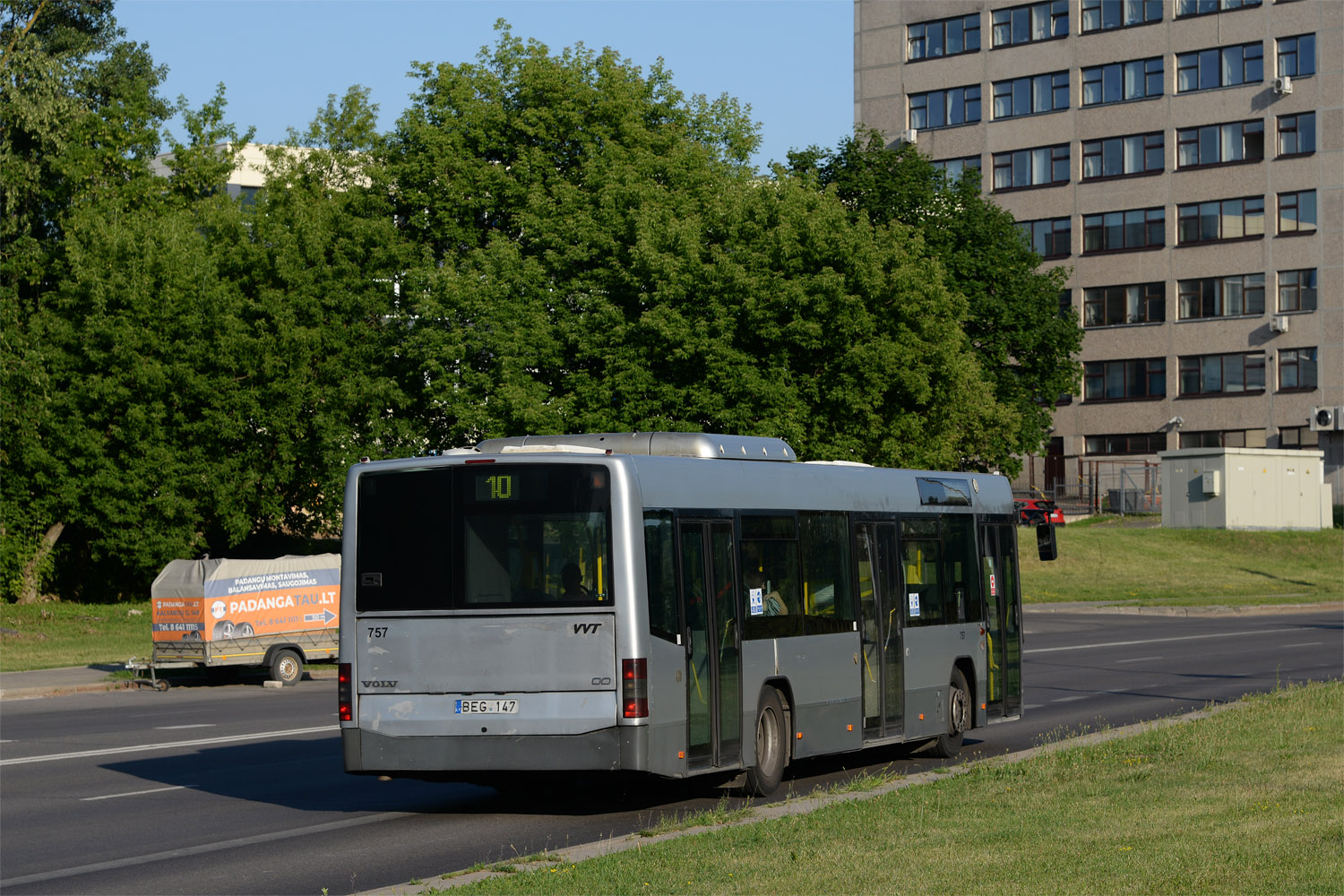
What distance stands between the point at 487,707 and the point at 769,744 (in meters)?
2.58

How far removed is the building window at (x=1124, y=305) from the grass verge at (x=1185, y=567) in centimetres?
1991

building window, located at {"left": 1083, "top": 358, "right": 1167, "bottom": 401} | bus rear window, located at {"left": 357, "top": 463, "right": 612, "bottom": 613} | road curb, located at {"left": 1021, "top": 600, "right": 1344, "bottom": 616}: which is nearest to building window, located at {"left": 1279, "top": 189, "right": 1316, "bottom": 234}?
building window, located at {"left": 1083, "top": 358, "right": 1167, "bottom": 401}

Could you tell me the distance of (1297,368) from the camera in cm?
7450

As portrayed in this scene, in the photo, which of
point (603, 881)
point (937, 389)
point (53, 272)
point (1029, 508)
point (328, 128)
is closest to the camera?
point (603, 881)

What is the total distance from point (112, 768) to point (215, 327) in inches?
1082

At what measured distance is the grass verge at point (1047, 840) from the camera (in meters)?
8.30

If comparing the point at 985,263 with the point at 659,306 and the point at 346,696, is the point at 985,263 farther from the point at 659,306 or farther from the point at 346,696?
the point at 346,696

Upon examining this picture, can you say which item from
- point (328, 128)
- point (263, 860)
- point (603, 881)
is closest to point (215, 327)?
point (328, 128)

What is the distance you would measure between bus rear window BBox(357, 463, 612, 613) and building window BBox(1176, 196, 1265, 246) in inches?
2770

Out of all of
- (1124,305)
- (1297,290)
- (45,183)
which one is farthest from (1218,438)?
(45,183)

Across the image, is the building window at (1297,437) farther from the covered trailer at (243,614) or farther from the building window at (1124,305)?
the covered trailer at (243,614)

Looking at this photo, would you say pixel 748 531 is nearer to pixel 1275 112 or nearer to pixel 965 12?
pixel 1275 112

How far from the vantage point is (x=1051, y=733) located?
1727cm

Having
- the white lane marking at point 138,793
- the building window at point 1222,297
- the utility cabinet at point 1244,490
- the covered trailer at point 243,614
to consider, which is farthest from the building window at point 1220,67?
the white lane marking at point 138,793
